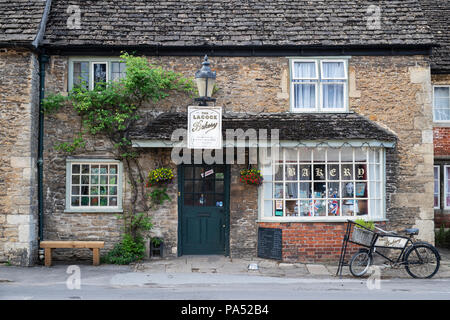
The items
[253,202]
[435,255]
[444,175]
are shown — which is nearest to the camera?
[435,255]

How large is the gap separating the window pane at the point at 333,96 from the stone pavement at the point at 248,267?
423 centimetres

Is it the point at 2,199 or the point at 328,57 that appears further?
the point at 328,57

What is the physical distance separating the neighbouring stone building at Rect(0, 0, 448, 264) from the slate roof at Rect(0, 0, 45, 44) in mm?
360

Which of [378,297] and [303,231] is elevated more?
[303,231]

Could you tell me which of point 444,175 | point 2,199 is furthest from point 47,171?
point 444,175

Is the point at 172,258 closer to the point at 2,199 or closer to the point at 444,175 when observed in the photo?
the point at 2,199

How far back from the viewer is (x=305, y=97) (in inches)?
477

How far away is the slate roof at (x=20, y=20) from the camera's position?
10948mm

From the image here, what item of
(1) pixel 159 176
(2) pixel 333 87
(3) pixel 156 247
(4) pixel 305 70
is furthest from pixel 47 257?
(2) pixel 333 87

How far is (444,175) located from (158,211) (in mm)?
10162

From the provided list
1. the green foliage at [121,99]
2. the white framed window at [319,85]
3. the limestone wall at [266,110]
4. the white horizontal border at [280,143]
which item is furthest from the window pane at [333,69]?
the green foliage at [121,99]

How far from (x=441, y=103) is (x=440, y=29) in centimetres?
255

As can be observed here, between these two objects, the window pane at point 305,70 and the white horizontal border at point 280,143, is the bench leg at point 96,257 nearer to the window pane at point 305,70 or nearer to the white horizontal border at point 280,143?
the white horizontal border at point 280,143

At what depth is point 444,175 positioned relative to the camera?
15.5 meters
